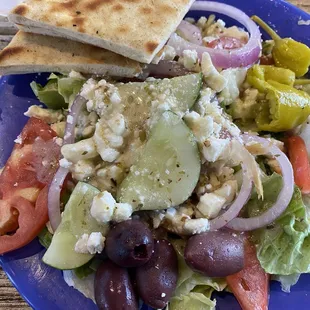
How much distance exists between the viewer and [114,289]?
1.82 meters

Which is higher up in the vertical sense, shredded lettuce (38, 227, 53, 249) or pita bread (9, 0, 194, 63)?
pita bread (9, 0, 194, 63)

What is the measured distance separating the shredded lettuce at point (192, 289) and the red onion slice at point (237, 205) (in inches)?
7.8

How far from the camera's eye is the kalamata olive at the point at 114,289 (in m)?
1.81

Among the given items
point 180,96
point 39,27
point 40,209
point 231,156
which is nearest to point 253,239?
point 231,156

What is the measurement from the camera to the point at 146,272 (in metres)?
1.86

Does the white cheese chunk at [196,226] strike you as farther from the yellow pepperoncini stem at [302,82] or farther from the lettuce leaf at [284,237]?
the yellow pepperoncini stem at [302,82]

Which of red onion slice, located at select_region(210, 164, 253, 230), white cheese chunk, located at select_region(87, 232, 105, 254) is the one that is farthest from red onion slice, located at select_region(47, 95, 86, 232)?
red onion slice, located at select_region(210, 164, 253, 230)

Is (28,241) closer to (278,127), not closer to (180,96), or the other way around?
(180,96)

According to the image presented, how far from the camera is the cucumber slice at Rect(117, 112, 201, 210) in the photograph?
1.96m

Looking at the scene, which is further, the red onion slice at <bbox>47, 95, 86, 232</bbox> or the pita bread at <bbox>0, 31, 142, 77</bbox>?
the pita bread at <bbox>0, 31, 142, 77</bbox>

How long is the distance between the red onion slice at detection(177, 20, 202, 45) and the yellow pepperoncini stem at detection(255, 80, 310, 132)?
447mm

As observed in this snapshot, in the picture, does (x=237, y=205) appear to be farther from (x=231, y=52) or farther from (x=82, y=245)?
(x=231, y=52)

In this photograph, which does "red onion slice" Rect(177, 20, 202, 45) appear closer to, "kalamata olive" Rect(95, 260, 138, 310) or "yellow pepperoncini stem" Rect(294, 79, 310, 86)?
"yellow pepperoncini stem" Rect(294, 79, 310, 86)

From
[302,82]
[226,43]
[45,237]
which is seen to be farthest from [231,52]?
[45,237]
